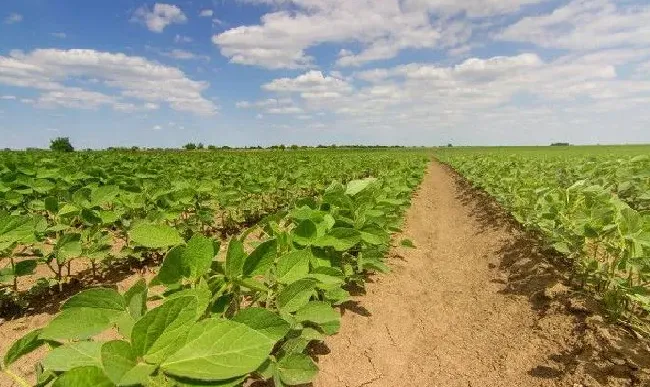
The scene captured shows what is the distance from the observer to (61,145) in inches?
2648

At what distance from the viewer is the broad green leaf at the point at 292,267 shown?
5.95 ft

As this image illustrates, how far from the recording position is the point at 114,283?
5.18m

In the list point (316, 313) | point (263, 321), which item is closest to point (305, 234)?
point (316, 313)

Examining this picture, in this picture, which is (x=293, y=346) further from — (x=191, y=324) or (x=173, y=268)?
(x=191, y=324)

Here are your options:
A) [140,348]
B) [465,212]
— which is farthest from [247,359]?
[465,212]

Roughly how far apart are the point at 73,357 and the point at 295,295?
0.89 m

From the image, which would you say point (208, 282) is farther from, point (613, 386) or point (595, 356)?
point (595, 356)

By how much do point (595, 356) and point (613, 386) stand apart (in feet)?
1.09

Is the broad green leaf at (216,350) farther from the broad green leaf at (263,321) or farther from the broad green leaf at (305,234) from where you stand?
the broad green leaf at (305,234)

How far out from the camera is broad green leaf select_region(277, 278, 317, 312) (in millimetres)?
A: 1755

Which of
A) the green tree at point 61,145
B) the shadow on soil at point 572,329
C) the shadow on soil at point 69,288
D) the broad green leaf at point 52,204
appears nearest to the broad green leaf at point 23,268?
the broad green leaf at point 52,204

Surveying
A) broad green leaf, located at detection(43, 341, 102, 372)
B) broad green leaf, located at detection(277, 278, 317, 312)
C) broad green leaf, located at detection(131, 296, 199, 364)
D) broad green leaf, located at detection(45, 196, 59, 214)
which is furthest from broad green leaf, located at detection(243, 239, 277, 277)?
broad green leaf, located at detection(45, 196, 59, 214)

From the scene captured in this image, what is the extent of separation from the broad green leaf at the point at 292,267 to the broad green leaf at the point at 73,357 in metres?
0.84

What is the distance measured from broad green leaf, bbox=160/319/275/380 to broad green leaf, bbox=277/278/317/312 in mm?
914
